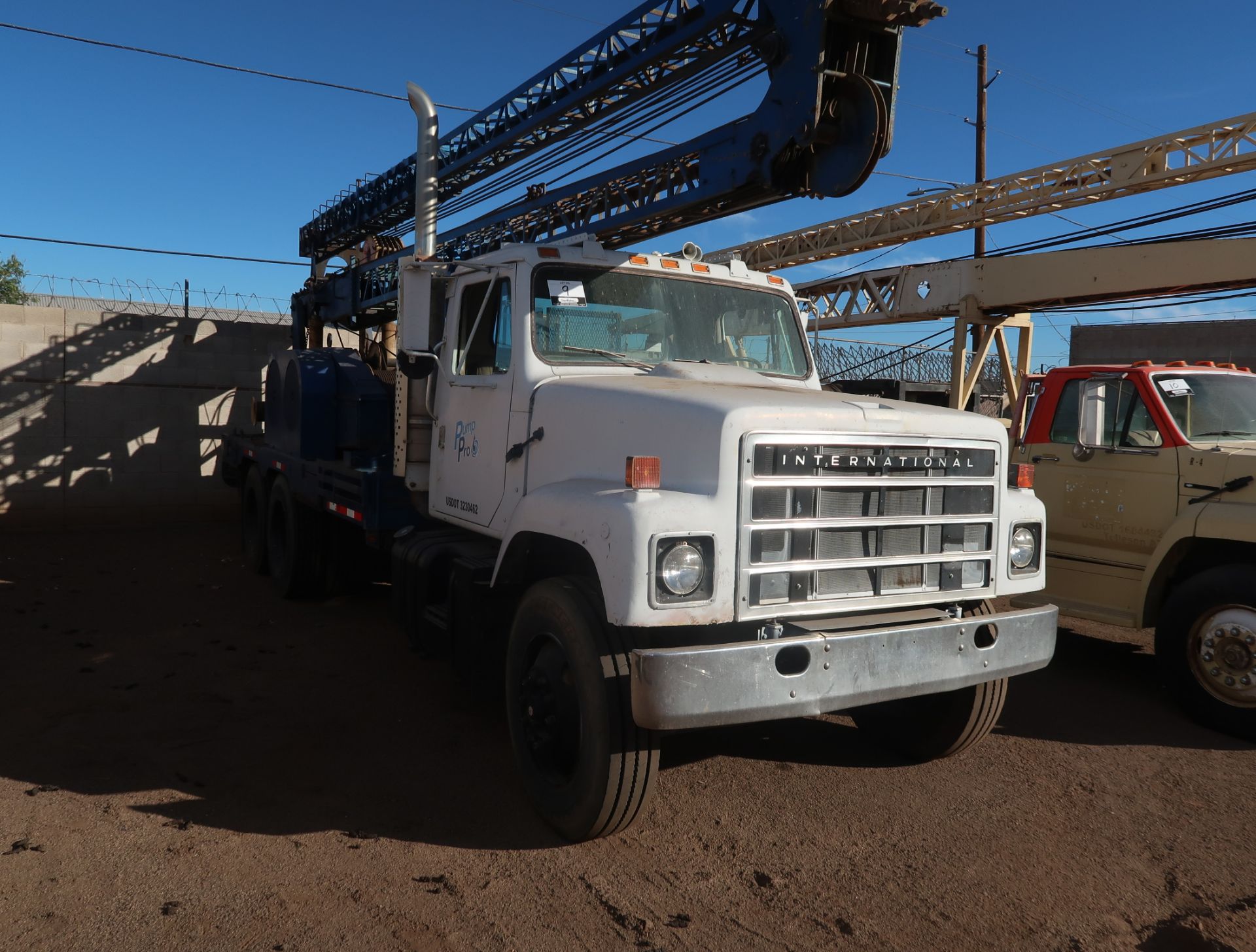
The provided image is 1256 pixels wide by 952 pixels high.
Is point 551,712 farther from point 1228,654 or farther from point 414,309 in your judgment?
point 1228,654

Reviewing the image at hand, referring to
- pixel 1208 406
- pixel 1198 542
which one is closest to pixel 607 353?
pixel 1198 542

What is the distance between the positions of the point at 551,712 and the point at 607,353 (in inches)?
71.2

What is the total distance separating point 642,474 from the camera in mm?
3498

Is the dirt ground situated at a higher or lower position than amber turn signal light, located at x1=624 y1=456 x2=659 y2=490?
lower

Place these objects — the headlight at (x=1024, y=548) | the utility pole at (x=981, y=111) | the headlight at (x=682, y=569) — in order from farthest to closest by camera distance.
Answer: the utility pole at (x=981, y=111), the headlight at (x=1024, y=548), the headlight at (x=682, y=569)

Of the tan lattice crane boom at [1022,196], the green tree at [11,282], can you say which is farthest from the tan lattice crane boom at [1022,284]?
the green tree at [11,282]

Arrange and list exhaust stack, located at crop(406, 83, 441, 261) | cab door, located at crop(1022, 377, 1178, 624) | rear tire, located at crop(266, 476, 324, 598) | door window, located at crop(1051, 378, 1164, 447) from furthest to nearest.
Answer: rear tire, located at crop(266, 476, 324, 598) < exhaust stack, located at crop(406, 83, 441, 261) < door window, located at crop(1051, 378, 1164, 447) < cab door, located at crop(1022, 377, 1178, 624)

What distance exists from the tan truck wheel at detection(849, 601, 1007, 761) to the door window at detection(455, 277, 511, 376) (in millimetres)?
2596

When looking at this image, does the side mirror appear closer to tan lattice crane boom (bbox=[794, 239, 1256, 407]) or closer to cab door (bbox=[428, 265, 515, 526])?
cab door (bbox=[428, 265, 515, 526])

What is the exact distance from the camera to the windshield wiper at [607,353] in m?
4.69

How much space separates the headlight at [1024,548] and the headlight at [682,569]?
174 cm

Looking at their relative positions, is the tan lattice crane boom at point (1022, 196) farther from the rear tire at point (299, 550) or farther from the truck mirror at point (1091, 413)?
the rear tire at point (299, 550)

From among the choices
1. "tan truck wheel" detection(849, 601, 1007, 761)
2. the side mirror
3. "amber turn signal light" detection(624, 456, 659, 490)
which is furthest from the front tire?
the side mirror

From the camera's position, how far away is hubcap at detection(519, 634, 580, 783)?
151 inches
